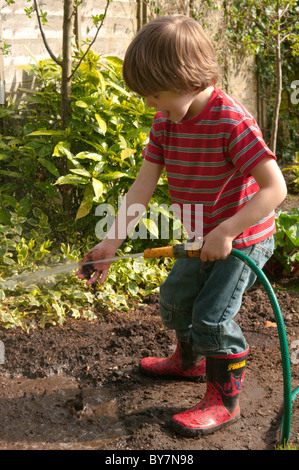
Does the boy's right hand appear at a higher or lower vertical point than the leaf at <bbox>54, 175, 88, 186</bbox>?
lower

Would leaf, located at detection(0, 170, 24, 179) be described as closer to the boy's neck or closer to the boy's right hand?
the boy's right hand

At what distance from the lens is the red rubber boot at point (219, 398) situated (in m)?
2.18

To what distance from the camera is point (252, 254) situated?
2178 mm

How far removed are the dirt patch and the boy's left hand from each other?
74 centimetres

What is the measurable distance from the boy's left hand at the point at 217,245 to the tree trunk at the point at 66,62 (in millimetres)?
2019

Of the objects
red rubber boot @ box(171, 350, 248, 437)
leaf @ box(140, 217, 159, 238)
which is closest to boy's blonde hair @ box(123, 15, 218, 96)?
→ red rubber boot @ box(171, 350, 248, 437)

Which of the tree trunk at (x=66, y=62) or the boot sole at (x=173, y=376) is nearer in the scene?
the boot sole at (x=173, y=376)

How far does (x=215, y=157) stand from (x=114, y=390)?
1144 mm

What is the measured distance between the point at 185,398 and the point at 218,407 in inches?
9.3

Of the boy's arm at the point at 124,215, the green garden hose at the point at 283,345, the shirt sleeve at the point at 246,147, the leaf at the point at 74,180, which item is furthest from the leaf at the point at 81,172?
the green garden hose at the point at 283,345

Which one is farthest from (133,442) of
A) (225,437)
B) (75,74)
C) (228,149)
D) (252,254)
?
(75,74)

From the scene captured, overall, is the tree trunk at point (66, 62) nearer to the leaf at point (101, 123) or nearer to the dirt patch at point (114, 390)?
the leaf at point (101, 123)

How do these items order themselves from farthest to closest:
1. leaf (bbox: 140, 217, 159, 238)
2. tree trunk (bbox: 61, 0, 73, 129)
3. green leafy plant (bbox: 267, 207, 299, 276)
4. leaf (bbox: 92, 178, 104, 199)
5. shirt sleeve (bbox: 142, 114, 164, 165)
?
green leafy plant (bbox: 267, 207, 299, 276), leaf (bbox: 140, 217, 159, 238), tree trunk (bbox: 61, 0, 73, 129), leaf (bbox: 92, 178, 104, 199), shirt sleeve (bbox: 142, 114, 164, 165)

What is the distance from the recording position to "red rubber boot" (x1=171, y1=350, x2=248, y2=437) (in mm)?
2182
